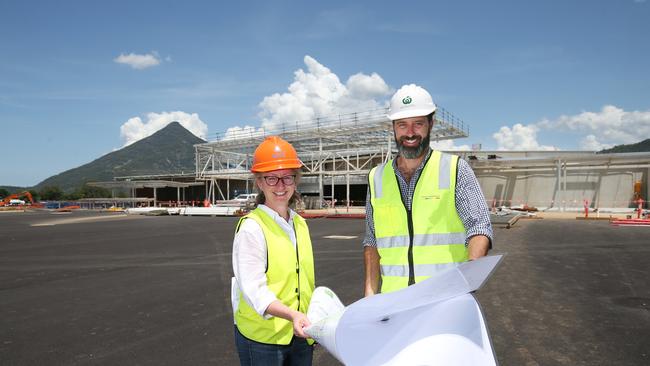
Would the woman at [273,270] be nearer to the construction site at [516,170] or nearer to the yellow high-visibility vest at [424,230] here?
the yellow high-visibility vest at [424,230]

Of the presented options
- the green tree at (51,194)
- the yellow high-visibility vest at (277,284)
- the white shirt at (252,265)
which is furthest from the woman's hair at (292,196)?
the green tree at (51,194)

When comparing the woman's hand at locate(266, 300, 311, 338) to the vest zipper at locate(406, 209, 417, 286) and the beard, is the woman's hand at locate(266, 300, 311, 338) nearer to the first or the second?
the vest zipper at locate(406, 209, 417, 286)

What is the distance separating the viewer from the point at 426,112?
2.37 metres

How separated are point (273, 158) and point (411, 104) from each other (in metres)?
0.87

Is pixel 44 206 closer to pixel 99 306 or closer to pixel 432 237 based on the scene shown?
pixel 99 306

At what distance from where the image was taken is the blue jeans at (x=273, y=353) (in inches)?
84.4

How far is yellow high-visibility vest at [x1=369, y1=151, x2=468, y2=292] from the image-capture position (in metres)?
2.25

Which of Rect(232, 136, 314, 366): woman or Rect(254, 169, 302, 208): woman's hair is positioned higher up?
Rect(254, 169, 302, 208): woman's hair

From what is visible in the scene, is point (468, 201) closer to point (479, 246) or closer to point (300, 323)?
point (479, 246)

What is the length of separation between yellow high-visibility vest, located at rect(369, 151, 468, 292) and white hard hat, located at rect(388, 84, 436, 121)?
28 cm

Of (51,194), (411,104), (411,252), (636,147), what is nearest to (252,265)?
(411,252)

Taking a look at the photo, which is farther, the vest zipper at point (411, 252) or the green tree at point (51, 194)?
the green tree at point (51, 194)

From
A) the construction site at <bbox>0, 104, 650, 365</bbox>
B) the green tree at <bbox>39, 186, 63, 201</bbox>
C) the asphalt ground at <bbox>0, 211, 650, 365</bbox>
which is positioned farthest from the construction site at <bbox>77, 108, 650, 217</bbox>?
the green tree at <bbox>39, 186, 63, 201</bbox>

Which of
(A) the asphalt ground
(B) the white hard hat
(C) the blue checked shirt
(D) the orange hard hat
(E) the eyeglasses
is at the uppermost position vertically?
(B) the white hard hat
